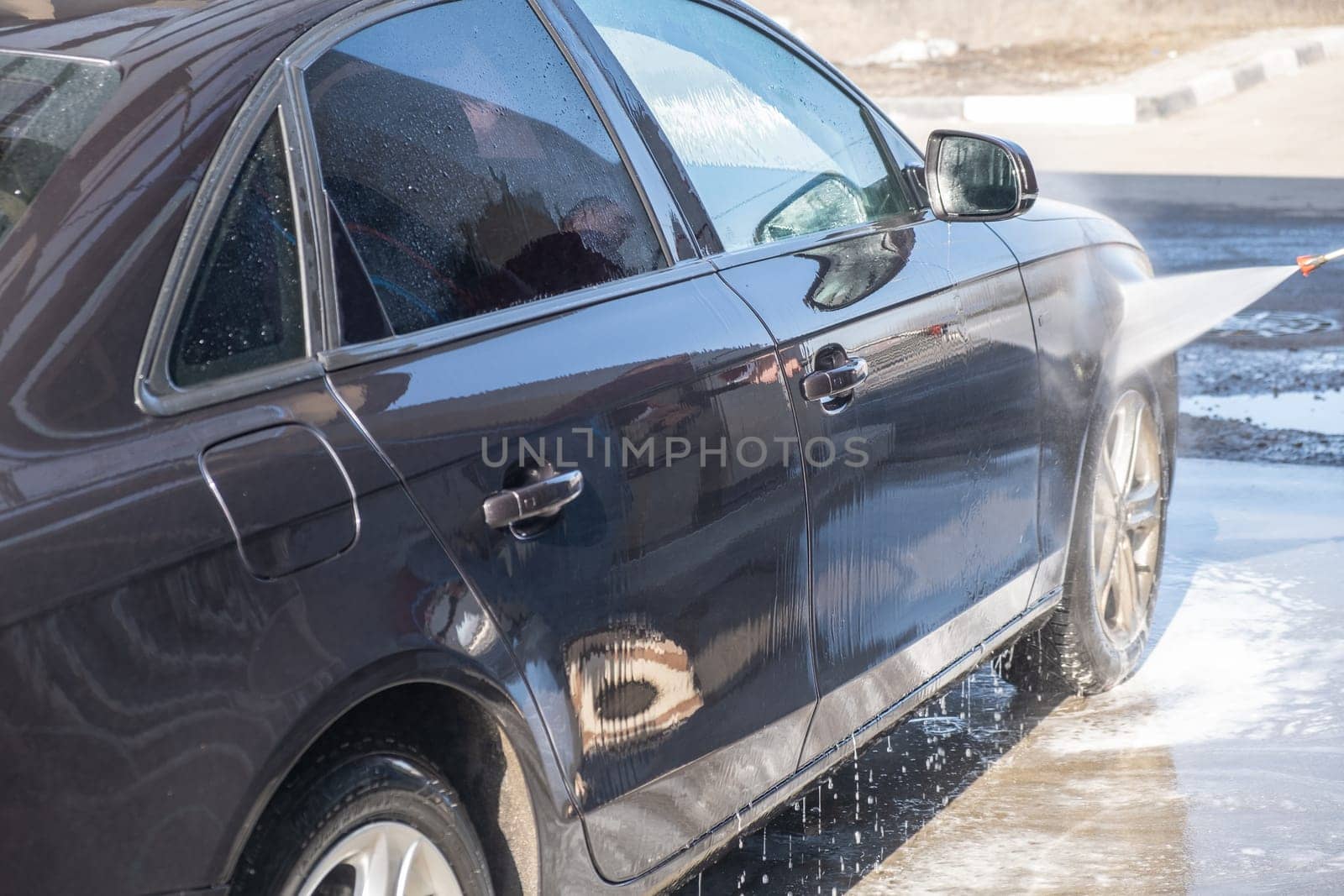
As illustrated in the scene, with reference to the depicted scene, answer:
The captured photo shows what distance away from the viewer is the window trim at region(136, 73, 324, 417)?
193 cm

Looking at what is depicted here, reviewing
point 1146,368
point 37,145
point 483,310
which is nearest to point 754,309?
point 483,310

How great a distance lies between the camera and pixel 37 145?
82.1 inches

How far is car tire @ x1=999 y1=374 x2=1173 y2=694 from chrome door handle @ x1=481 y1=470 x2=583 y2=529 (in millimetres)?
2061

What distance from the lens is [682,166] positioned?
297cm

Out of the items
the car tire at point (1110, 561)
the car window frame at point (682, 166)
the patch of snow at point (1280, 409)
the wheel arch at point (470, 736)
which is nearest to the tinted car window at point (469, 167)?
the car window frame at point (682, 166)

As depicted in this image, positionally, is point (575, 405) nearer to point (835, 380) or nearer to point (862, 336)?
point (835, 380)

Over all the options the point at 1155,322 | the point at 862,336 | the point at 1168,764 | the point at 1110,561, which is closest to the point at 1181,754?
the point at 1168,764

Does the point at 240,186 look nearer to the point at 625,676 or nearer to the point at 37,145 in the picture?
the point at 37,145

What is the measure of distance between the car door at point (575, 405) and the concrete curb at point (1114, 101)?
650 inches

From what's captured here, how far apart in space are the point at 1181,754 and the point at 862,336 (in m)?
1.70

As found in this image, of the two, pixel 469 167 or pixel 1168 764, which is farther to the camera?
pixel 1168 764

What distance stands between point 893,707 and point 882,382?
25.6 inches

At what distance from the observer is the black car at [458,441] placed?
5.98 ft

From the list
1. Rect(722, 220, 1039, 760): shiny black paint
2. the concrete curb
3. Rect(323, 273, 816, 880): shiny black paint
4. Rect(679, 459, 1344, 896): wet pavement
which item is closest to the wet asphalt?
Rect(679, 459, 1344, 896): wet pavement
